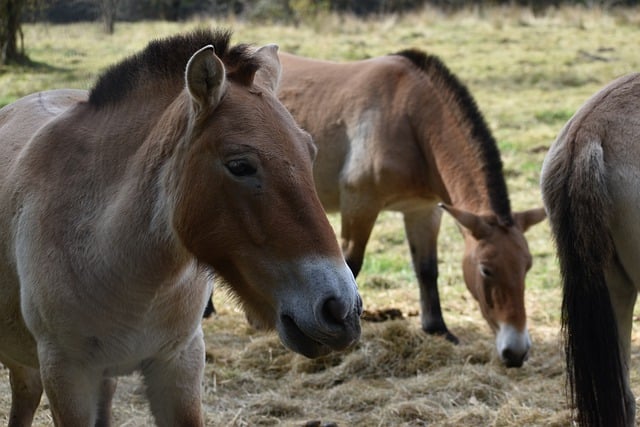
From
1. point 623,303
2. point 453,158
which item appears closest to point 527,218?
point 453,158

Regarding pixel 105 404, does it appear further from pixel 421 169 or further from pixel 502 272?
pixel 421 169

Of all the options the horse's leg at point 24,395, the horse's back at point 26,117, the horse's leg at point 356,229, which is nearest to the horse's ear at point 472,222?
the horse's leg at point 356,229

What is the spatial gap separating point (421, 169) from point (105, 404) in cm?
271

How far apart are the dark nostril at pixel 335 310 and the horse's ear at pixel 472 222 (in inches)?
110

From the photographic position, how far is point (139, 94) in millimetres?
2648

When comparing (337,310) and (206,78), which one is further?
(206,78)

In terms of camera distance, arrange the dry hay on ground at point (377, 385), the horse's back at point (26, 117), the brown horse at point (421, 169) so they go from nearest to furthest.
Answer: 1. the horse's back at point (26, 117)
2. the dry hay on ground at point (377, 385)
3. the brown horse at point (421, 169)

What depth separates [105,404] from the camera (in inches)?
133

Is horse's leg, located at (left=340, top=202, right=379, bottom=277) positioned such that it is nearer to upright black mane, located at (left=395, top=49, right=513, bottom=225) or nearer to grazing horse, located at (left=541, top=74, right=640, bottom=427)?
upright black mane, located at (left=395, top=49, right=513, bottom=225)

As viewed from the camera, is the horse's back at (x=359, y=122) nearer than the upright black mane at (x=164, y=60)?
No

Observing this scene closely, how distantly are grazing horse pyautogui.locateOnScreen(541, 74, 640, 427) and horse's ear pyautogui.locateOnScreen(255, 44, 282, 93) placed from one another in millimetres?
1010

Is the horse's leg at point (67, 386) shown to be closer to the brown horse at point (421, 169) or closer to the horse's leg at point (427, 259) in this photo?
the brown horse at point (421, 169)

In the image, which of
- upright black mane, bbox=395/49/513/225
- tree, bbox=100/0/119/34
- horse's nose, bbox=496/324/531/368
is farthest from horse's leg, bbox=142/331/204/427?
tree, bbox=100/0/119/34

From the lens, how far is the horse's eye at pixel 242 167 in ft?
7.43
